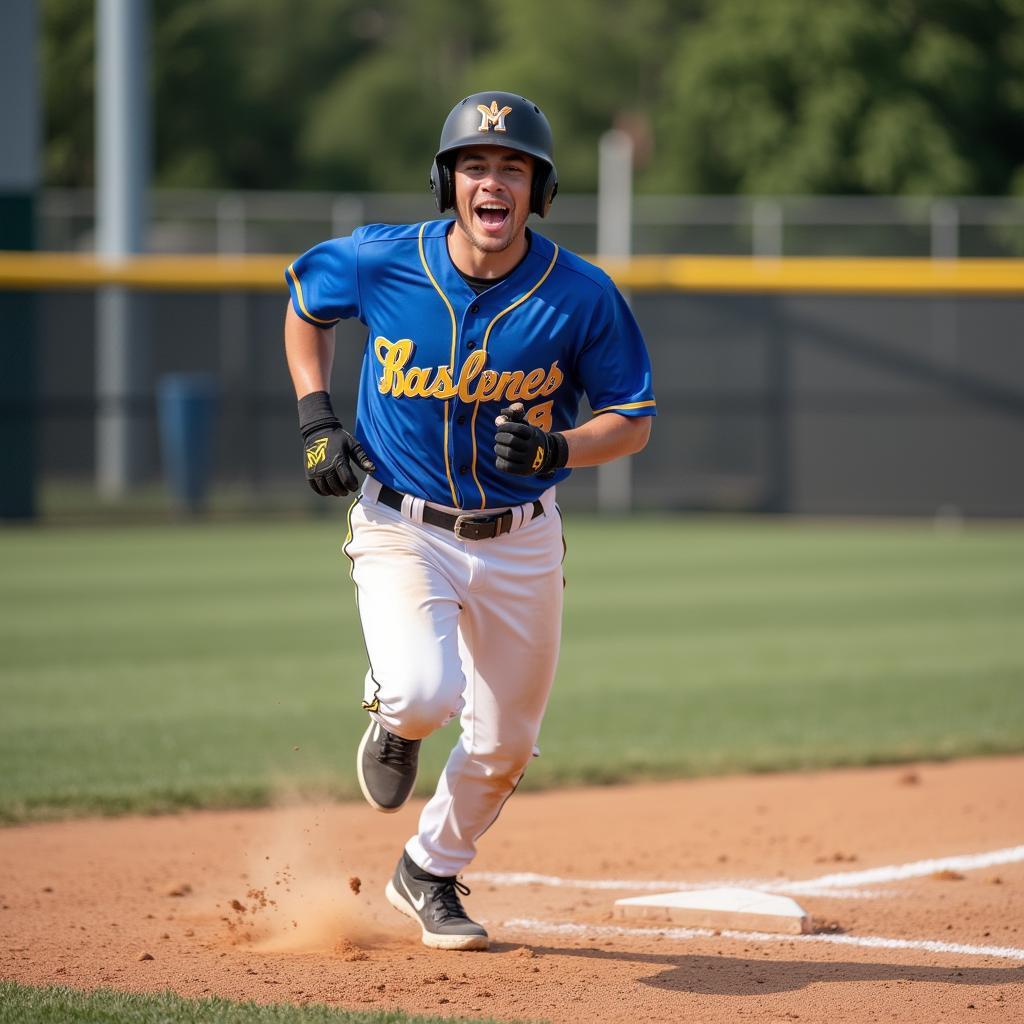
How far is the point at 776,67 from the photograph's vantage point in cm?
3148

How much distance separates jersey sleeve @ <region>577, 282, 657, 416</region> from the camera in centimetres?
400

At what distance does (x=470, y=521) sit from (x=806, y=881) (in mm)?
1732

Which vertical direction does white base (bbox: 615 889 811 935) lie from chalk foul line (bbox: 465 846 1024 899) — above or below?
above

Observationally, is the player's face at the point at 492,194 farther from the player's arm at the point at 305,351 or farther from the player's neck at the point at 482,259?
the player's arm at the point at 305,351

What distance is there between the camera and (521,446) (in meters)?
3.71

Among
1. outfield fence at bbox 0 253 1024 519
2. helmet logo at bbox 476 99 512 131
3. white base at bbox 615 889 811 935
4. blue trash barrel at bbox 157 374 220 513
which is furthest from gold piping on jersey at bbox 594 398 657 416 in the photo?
outfield fence at bbox 0 253 1024 519

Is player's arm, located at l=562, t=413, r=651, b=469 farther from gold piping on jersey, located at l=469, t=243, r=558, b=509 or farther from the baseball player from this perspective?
gold piping on jersey, located at l=469, t=243, r=558, b=509

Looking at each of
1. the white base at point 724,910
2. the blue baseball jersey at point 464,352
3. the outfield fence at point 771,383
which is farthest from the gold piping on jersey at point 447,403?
the outfield fence at point 771,383

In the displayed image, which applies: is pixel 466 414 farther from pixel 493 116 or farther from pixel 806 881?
pixel 806 881

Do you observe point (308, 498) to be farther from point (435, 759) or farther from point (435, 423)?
point (435, 423)

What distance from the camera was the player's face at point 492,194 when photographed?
3895 mm

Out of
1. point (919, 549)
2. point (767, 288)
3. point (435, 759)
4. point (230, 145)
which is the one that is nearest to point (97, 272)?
point (767, 288)

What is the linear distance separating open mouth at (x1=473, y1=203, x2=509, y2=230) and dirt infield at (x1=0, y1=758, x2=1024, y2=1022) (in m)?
1.77

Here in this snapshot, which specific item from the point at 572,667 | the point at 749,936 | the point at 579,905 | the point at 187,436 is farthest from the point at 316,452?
the point at 187,436
